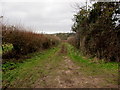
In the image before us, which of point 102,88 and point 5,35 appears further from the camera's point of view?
point 5,35

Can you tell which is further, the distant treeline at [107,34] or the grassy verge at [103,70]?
the distant treeline at [107,34]

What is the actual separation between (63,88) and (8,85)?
2.07 m

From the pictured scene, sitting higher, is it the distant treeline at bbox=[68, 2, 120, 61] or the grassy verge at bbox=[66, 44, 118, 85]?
the distant treeline at bbox=[68, 2, 120, 61]

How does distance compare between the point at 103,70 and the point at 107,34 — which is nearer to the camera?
the point at 103,70

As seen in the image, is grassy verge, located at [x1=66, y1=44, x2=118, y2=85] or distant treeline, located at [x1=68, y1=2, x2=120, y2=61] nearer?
grassy verge, located at [x1=66, y1=44, x2=118, y2=85]

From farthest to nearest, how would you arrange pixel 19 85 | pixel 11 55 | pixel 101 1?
pixel 101 1 < pixel 11 55 < pixel 19 85

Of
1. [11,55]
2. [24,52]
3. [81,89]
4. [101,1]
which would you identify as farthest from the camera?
[24,52]

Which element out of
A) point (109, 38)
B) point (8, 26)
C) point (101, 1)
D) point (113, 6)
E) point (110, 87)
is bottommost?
point (110, 87)

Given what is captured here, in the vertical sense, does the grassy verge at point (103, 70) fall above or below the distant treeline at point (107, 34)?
below

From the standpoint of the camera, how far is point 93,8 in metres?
12.0

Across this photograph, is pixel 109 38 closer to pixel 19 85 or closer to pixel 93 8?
pixel 93 8

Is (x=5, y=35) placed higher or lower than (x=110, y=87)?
higher

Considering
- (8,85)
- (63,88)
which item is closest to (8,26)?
(8,85)

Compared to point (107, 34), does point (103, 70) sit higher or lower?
lower
